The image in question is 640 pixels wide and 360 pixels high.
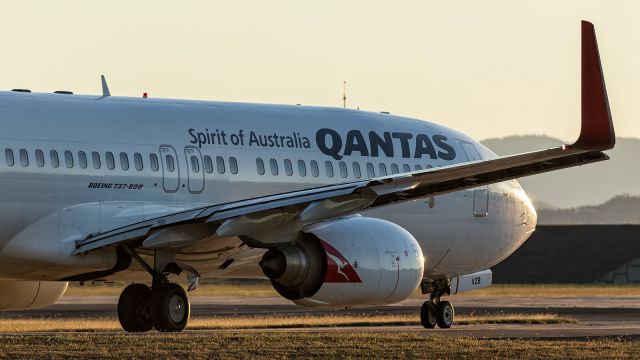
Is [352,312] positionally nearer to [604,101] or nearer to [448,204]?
→ [448,204]

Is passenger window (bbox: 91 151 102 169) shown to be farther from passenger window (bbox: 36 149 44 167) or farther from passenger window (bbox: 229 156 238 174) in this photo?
passenger window (bbox: 229 156 238 174)

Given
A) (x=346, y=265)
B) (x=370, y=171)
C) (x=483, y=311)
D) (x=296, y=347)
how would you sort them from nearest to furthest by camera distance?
1. (x=296, y=347)
2. (x=346, y=265)
3. (x=370, y=171)
4. (x=483, y=311)

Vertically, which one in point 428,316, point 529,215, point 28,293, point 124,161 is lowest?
point 428,316

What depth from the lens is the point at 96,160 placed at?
88.8 ft

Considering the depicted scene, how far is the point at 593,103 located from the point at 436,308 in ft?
40.0

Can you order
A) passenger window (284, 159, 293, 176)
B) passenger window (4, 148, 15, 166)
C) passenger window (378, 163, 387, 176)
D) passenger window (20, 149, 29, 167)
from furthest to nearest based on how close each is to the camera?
passenger window (378, 163, 387, 176)
passenger window (284, 159, 293, 176)
passenger window (20, 149, 29, 167)
passenger window (4, 148, 15, 166)

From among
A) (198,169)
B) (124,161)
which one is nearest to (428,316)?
(198,169)

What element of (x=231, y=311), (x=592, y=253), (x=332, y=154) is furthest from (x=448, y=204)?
(x=592, y=253)

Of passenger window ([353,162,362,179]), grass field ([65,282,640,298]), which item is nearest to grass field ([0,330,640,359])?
passenger window ([353,162,362,179])

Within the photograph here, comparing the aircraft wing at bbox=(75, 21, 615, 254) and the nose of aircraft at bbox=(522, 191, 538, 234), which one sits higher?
the nose of aircraft at bbox=(522, 191, 538, 234)

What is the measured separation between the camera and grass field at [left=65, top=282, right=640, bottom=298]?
6362 cm

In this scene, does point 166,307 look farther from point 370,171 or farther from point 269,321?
point 269,321

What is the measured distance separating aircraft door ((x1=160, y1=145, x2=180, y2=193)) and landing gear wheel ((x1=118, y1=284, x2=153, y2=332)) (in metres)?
1.78

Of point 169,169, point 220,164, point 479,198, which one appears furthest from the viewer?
point 479,198
